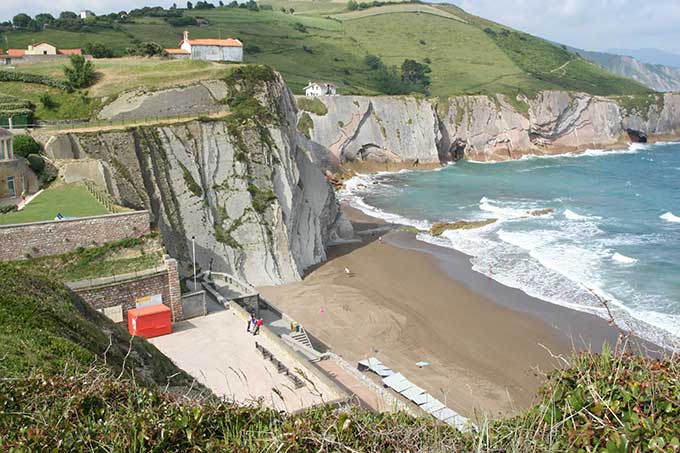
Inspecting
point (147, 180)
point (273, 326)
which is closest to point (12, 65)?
point (147, 180)

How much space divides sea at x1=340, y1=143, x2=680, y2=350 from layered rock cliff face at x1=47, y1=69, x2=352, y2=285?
1274 cm

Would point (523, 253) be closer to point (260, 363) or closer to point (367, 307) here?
point (367, 307)

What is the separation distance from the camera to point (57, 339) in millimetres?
9164

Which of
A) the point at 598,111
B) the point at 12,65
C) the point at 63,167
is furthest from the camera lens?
the point at 598,111

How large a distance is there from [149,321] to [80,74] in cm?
2684

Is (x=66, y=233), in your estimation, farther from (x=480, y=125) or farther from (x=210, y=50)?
(x=480, y=125)

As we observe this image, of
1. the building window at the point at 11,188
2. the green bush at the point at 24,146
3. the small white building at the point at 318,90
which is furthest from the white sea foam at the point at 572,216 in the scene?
the small white building at the point at 318,90

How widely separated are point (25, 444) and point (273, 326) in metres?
19.1

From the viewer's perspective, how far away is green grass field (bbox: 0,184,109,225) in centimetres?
2309

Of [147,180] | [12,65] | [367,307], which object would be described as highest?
[12,65]

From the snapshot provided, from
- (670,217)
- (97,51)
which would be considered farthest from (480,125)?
(97,51)

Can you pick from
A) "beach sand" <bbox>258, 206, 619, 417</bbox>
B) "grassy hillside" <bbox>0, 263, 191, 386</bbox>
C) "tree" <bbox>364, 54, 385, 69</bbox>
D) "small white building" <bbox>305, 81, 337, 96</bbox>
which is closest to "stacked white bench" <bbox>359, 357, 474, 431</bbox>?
"beach sand" <bbox>258, 206, 619, 417</bbox>

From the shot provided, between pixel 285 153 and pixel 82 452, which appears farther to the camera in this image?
pixel 285 153

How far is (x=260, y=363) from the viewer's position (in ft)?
62.4
